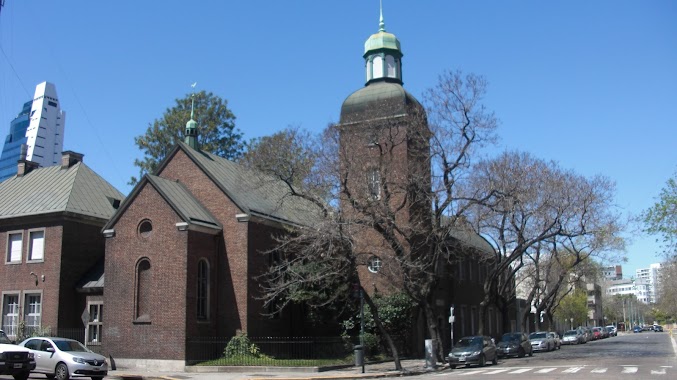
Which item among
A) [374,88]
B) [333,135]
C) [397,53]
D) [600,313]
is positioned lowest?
[600,313]

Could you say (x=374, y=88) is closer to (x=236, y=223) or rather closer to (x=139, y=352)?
(x=236, y=223)

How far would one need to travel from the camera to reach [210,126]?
168 ft

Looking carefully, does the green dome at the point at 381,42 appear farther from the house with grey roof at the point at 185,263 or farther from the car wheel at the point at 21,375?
the car wheel at the point at 21,375

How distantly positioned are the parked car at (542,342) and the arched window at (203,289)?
956 inches

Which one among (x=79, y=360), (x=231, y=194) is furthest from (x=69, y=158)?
(x=79, y=360)

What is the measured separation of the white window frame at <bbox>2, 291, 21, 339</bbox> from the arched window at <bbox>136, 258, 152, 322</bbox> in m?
8.86

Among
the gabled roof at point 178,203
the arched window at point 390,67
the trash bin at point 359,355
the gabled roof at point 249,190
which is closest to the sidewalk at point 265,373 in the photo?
the trash bin at point 359,355

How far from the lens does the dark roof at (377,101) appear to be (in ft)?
110

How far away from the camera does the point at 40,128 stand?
167 meters

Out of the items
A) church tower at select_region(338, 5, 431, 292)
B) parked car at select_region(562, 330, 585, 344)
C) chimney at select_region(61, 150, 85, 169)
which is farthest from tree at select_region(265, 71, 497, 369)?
parked car at select_region(562, 330, 585, 344)

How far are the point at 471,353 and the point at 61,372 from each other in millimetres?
16887

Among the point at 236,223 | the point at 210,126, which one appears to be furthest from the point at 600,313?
the point at 236,223

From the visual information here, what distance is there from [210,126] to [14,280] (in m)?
20.7

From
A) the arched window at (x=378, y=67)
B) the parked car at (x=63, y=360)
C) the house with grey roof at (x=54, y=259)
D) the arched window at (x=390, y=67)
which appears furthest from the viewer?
Result: the arched window at (x=390, y=67)
